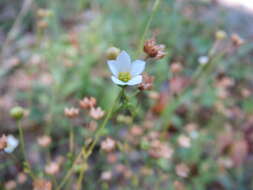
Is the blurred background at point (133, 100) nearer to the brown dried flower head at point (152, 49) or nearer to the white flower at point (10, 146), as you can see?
the white flower at point (10, 146)

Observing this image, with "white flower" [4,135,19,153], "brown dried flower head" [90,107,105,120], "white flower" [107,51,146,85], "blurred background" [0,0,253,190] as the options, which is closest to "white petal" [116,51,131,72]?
"white flower" [107,51,146,85]

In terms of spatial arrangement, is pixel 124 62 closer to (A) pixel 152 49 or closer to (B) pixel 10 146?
(A) pixel 152 49

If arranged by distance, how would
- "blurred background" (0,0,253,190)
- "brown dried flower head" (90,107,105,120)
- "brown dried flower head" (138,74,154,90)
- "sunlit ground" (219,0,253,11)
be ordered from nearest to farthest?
"brown dried flower head" (138,74,154,90) → "brown dried flower head" (90,107,105,120) → "blurred background" (0,0,253,190) → "sunlit ground" (219,0,253,11)

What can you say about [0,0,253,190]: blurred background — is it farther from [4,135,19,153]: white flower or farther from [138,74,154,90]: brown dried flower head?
[138,74,154,90]: brown dried flower head

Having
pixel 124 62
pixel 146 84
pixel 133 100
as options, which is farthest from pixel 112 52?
pixel 133 100

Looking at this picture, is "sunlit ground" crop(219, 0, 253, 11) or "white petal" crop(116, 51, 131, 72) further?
"sunlit ground" crop(219, 0, 253, 11)

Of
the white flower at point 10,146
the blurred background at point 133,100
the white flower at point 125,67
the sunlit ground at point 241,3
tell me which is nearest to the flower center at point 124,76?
the white flower at point 125,67
